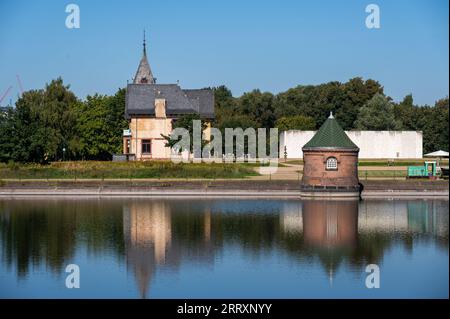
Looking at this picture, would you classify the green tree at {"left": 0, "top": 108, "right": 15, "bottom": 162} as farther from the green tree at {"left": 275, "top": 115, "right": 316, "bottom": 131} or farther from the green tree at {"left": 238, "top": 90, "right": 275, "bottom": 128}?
the green tree at {"left": 238, "top": 90, "right": 275, "bottom": 128}

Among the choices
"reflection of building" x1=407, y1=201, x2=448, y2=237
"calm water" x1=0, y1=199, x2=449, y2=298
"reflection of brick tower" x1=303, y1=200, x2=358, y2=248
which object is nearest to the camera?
"calm water" x1=0, y1=199, x2=449, y2=298

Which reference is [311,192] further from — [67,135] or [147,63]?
[147,63]

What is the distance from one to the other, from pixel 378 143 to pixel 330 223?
49.1 m

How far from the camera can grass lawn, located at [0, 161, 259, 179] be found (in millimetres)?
60156

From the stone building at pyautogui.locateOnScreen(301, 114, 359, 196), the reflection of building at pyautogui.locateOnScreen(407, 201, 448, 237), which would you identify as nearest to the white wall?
the stone building at pyautogui.locateOnScreen(301, 114, 359, 196)

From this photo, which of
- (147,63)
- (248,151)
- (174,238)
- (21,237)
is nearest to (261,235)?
(174,238)

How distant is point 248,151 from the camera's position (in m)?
79.8

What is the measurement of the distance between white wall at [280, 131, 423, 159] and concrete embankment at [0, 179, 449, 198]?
33.0m

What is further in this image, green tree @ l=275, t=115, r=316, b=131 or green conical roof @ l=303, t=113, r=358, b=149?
green tree @ l=275, t=115, r=316, b=131

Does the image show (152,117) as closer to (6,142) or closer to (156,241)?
(6,142)

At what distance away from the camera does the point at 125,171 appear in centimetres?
6119

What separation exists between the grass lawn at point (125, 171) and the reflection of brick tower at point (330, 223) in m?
11.1
